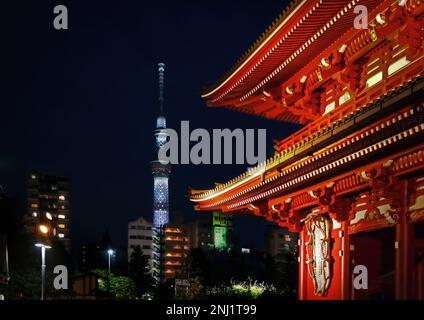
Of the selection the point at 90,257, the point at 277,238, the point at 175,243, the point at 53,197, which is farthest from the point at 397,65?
the point at 53,197

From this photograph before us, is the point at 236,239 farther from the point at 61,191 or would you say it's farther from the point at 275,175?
the point at 275,175

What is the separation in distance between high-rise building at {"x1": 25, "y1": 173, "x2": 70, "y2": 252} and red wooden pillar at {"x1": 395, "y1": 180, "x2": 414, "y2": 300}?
10398cm

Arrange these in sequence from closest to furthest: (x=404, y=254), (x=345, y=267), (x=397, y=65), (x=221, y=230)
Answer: (x=404, y=254) < (x=397, y=65) < (x=345, y=267) < (x=221, y=230)

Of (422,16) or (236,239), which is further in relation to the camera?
(236,239)

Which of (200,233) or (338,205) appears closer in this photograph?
(338,205)

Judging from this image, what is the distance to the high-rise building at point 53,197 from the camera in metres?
113

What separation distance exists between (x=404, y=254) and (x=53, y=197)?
110 metres

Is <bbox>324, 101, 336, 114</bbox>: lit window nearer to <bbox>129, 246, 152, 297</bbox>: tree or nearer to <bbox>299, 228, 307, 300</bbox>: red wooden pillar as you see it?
<bbox>299, 228, 307, 300</bbox>: red wooden pillar

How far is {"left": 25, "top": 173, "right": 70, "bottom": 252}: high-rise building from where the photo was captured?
11306 centimetres

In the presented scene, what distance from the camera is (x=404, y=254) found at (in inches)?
544

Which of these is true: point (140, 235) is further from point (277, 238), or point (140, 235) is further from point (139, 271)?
point (139, 271)

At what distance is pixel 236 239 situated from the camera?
127750 millimetres
